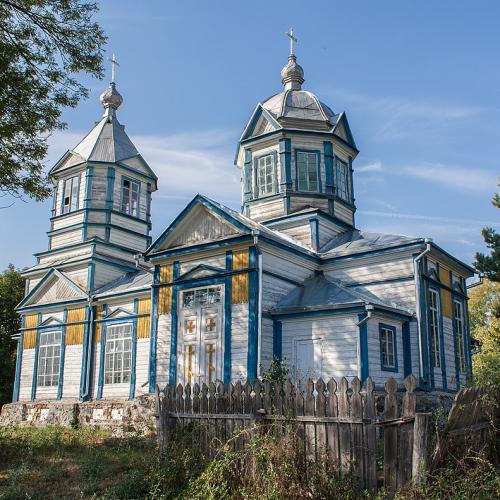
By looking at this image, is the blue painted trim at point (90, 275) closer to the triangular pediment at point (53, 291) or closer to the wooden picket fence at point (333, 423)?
the triangular pediment at point (53, 291)

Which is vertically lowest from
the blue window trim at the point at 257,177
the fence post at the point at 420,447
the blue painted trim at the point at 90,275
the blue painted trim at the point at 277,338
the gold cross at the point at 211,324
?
the fence post at the point at 420,447

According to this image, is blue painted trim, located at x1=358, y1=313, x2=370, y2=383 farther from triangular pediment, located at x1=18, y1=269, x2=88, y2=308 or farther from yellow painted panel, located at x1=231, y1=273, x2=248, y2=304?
triangular pediment, located at x1=18, y1=269, x2=88, y2=308

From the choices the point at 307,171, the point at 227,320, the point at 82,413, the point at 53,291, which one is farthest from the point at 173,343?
the point at 53,291

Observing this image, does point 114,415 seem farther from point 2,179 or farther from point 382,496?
point 382,496

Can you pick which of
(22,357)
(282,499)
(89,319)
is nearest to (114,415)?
(89,319)

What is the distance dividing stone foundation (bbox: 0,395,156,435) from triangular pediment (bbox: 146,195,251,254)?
436cm

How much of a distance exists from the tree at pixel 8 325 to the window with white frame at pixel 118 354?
30.8 feet

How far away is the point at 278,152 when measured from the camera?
19812 mm

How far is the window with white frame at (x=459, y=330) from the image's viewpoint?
17.8 metres

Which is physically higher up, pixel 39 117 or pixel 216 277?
pixel 39 117

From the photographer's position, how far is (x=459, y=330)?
18.1m

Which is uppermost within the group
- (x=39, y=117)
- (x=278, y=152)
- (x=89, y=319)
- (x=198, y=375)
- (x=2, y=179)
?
(x=278, y=152)

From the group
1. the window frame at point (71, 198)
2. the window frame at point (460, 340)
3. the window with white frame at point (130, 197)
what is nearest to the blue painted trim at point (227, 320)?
the window frame at point (460, 340)

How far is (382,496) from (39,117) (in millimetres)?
9683
